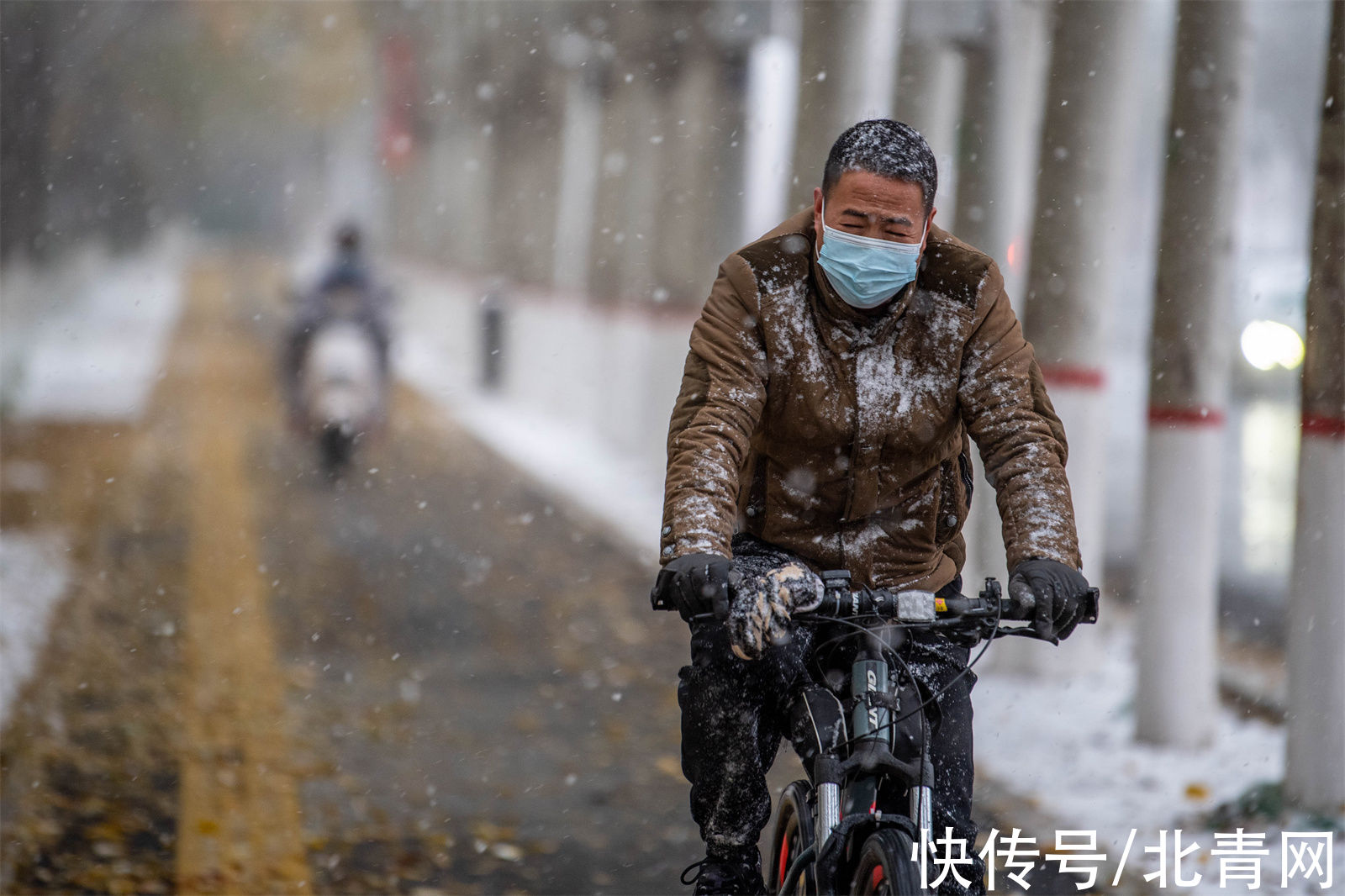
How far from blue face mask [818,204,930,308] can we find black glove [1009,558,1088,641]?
67 cm

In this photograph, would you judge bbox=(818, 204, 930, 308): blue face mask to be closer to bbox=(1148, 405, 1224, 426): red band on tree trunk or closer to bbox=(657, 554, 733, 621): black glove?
bbox=(657, 554, 733, 621): black glove

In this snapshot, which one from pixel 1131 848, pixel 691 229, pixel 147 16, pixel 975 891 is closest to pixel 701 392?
pixel 975 891

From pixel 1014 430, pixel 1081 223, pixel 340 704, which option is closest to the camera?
pixel 1014 430

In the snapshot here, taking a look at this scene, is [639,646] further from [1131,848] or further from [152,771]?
[1131,848]

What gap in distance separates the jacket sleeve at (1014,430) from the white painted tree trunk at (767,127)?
34.3 feet

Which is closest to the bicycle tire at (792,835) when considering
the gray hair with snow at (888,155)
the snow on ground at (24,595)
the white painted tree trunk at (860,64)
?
the gray hair with snow at (888,155)

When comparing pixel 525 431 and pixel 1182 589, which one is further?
pixel 525 431

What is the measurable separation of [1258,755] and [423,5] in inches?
1546

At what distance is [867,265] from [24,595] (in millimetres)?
7418

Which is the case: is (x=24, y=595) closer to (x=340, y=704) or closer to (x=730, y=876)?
(x=340, y=704)

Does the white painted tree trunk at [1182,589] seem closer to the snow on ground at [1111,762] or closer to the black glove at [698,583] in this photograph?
the snow on ground at [1111,762]

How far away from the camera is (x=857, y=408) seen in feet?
11.0

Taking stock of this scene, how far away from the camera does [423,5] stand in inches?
1670

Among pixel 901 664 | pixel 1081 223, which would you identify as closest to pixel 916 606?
pixel 901 664
